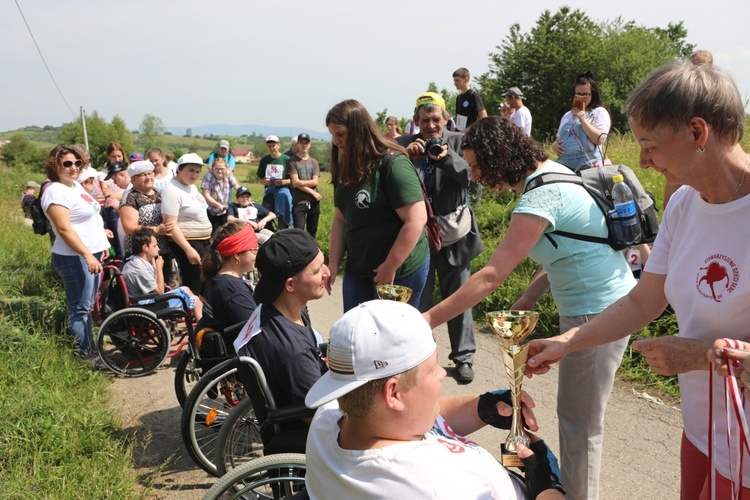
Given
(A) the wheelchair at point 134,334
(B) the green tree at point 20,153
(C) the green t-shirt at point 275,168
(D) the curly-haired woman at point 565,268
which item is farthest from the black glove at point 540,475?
(B) the green tree at point 20,153

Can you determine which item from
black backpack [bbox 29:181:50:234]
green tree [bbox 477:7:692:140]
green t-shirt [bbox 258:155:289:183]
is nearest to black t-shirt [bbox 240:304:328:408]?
black backpack [bbox 29:181:50:234]

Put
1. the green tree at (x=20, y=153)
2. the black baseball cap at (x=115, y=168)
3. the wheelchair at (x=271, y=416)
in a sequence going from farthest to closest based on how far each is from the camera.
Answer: the green tree at (x=20, y=153), the black baseball cap at (x=115, y=168), the wheelchair at (x=271, y=416)

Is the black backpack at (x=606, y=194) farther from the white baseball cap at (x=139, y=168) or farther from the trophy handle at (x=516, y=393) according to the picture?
the white baseball cap at (x=139, y=168)

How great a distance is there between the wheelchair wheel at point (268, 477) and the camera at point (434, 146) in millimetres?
2541

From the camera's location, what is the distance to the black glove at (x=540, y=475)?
5.27 feet

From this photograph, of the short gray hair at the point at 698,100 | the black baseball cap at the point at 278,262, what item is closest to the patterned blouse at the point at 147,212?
the black baseball cap at the point at 278,262

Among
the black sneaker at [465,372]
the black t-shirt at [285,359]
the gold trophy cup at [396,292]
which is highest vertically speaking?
the gold trophy cup at [396,292]

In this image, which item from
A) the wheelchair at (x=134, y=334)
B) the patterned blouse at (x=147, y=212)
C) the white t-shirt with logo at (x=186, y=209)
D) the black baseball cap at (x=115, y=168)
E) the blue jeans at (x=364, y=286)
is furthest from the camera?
the black baseball cap at (x=115, y=168)

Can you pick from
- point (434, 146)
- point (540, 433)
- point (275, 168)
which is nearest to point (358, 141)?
point (434, 146)

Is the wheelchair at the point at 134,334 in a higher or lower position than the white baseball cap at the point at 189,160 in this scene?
lower

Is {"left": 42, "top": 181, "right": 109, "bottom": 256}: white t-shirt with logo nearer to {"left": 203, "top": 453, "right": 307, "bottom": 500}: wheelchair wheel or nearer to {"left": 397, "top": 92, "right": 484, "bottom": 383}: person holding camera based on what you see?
{"left": 397, "top": 92, "right": 484, "bottom": 383}: person holding camera

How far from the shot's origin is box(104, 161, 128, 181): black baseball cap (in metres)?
8.70

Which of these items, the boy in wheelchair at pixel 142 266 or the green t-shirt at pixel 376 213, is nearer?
Result: the green t-shirt at pixel 376 213

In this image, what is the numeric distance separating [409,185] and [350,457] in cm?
230
